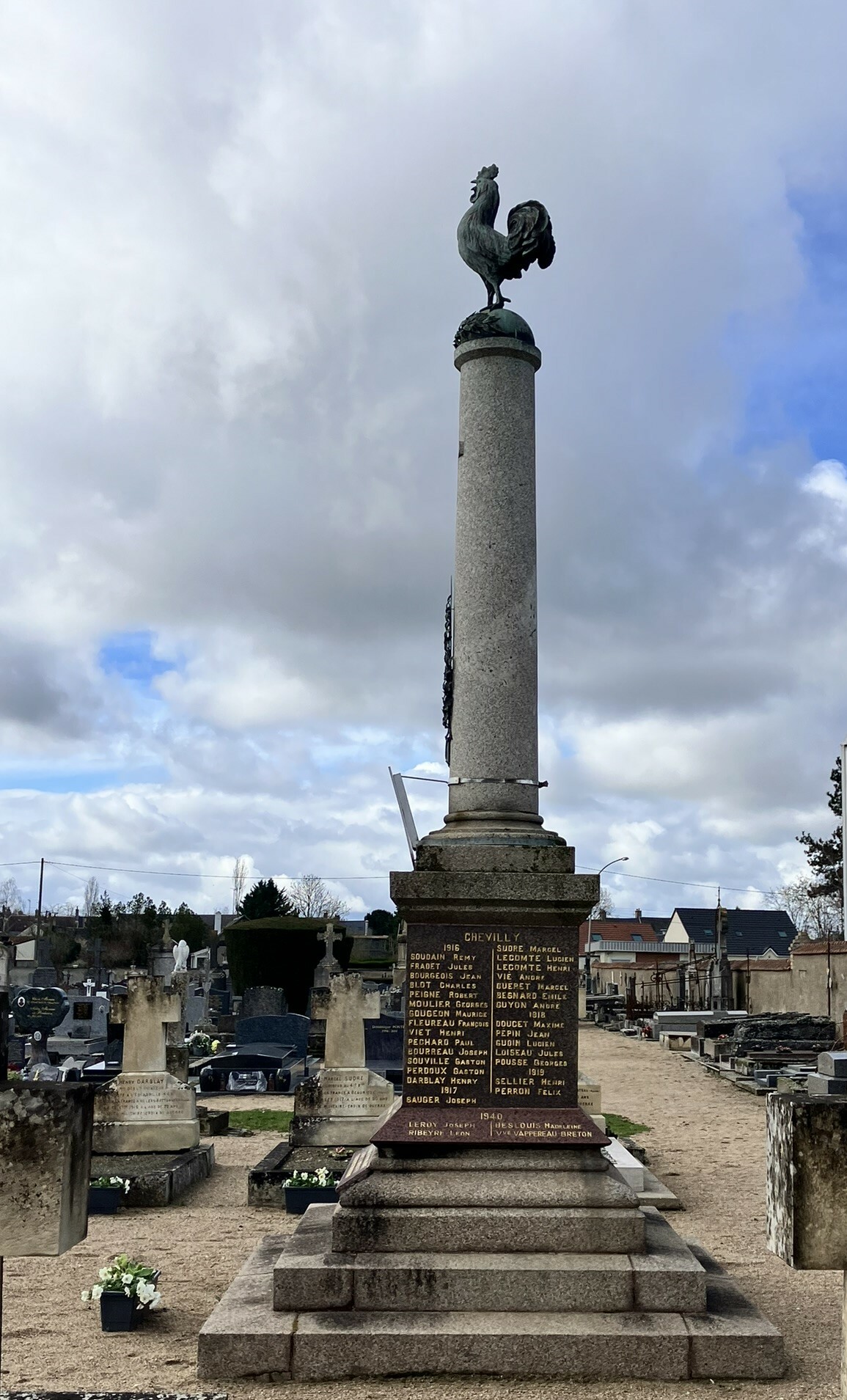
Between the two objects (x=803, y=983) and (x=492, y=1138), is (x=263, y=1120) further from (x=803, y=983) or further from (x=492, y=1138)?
(x=803, y=983)

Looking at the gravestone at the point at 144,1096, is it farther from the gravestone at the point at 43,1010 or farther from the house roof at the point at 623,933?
the house roof at the point at 623,933

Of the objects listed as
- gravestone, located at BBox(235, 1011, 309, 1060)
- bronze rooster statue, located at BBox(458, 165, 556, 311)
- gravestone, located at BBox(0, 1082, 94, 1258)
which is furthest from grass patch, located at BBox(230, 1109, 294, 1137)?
gravestone, located at BBox(0, 1082, 94, 1258)

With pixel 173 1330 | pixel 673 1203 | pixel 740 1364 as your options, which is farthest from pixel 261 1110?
pixel 740 1364

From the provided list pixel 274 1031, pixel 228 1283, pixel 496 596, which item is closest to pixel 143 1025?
pixel 228 1283

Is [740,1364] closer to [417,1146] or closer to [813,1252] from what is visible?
[417,1146]

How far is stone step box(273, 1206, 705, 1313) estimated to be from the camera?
20.0 feet

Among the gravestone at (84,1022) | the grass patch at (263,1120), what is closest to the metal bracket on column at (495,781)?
the grass patch at (263,1120)

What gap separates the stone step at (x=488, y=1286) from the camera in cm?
609

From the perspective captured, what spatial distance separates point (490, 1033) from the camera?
710 cm

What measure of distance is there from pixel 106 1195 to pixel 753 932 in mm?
59291

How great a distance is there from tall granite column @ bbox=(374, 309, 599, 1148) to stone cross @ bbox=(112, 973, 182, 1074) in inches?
262

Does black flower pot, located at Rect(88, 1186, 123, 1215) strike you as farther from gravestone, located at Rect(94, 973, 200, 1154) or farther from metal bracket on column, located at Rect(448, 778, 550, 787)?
metal bracket on column, located at Rect(448, 778, 550, 787)

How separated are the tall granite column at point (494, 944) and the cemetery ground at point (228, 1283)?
59.8 inches

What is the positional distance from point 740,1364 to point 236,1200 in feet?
20.8
